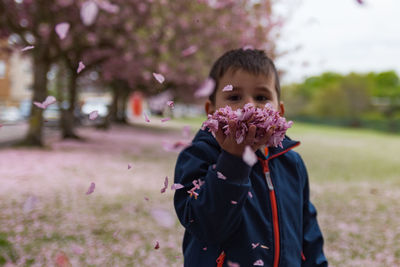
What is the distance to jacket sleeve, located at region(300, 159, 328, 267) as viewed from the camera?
6.12ft

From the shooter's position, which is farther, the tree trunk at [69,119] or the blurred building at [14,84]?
the blurred building at [14,84]

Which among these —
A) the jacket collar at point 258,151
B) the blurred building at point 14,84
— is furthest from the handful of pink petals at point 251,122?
the blurred building at point 14,84

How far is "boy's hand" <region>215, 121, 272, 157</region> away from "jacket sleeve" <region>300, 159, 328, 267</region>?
2.56 ft

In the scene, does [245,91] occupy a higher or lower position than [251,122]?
higher

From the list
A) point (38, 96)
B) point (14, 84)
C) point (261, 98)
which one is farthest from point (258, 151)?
point (14, 84)

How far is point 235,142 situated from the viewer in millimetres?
1216

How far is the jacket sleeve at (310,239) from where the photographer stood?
6.12ft

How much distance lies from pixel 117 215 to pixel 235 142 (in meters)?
4.28

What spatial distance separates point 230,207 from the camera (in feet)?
4.24

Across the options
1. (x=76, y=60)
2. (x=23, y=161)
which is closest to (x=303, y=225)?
(x=23, y=161)

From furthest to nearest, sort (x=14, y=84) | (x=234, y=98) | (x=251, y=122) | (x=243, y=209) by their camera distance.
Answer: (x=14, y=84) < (x=234, y=98) < (x=243, y=209) < (x=251, y=122)

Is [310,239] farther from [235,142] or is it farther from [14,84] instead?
[14,84]

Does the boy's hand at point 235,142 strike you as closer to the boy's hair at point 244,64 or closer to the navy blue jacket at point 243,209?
the navy blue jacket at point 243,209

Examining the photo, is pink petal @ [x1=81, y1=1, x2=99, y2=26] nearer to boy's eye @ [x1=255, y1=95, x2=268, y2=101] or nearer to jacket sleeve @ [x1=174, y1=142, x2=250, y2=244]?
jacket sleeve @ [x1=174, y1=142, x2=250, y2=244]
